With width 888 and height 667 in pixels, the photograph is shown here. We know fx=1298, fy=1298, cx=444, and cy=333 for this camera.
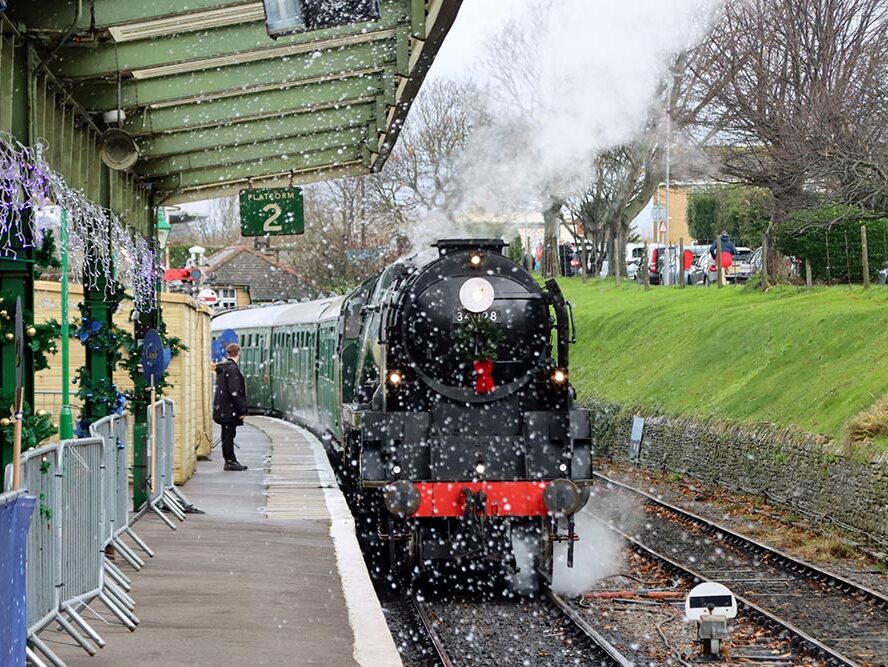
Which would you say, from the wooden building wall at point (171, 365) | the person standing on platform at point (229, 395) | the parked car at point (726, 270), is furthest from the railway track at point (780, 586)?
the parked car at point (726, 270)

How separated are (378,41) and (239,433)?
1618 centimetres

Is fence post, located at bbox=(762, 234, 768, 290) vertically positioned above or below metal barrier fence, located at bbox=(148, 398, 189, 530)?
above

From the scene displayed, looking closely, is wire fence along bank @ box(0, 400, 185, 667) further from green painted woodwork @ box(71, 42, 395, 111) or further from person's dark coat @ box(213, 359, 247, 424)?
person's dark coat @ box(213, 359, 247, 424)

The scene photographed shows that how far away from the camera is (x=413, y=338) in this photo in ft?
38.3

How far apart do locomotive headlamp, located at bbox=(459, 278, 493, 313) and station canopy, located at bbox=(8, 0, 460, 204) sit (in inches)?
70.9

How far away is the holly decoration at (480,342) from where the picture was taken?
38.0 feet

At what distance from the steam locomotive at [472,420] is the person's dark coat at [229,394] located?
5427 mm

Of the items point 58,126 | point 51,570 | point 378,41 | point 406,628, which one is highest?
point 378,41

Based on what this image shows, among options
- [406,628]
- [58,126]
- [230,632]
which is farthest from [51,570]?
[406,628]

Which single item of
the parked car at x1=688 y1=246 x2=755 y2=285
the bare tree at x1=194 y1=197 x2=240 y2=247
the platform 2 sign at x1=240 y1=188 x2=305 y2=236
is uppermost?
the bare tree at x1=194 y1=197 x2=240 y2=247

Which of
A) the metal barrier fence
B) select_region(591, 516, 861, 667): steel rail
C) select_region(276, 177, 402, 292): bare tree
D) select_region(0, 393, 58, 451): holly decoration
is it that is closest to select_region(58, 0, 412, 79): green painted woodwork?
select_region(0, 393, 58, 451): holly decoration

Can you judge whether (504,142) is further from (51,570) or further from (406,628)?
(51,570)

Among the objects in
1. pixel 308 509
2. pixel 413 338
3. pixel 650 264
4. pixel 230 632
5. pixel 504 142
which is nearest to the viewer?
pixel 230 632

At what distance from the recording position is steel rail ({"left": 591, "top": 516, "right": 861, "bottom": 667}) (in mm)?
9266
